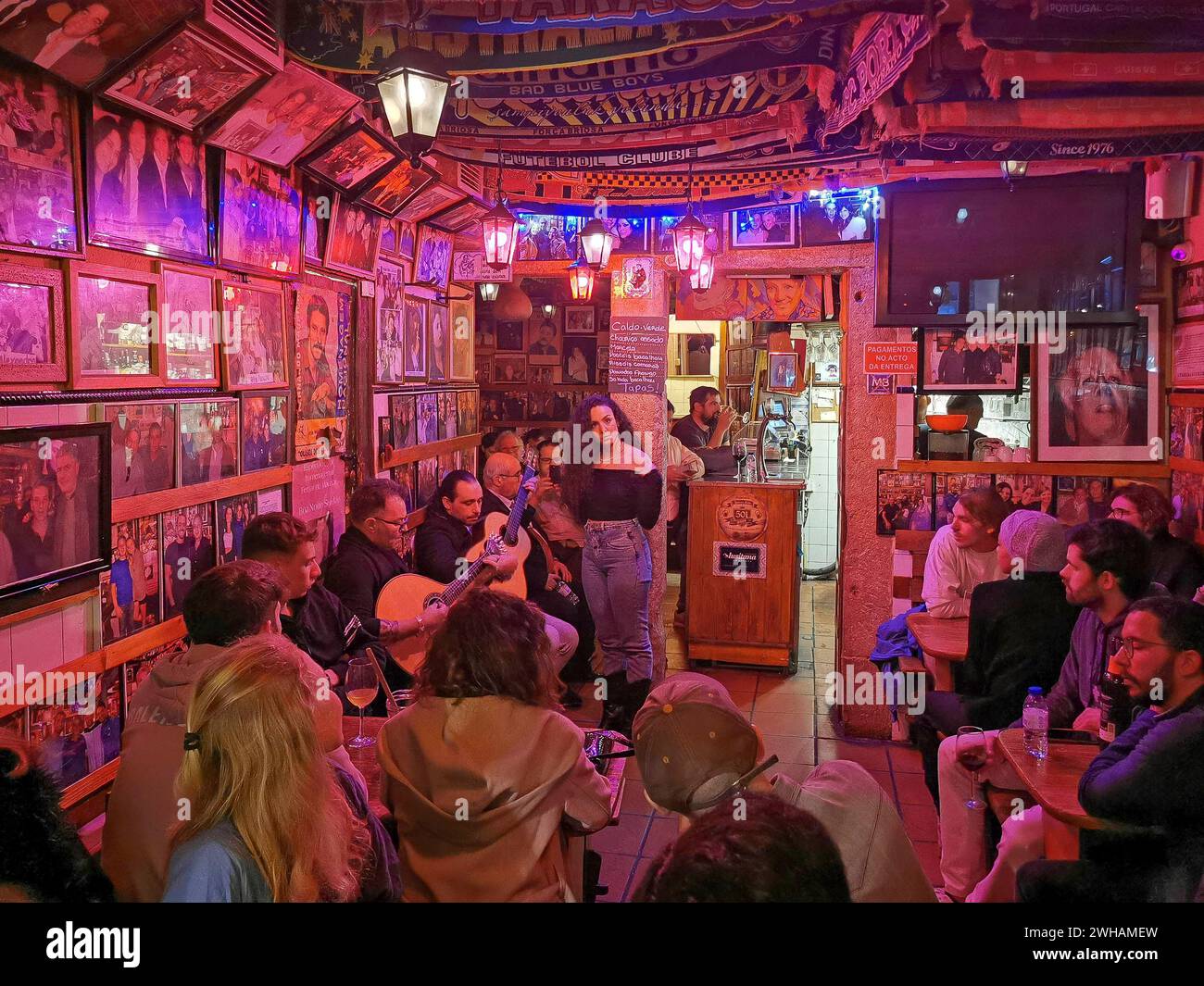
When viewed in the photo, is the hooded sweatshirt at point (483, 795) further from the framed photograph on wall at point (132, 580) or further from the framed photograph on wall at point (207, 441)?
the framed photograph on wall at point (207, 441)

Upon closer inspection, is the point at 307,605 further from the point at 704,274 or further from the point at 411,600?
the point at 704,274

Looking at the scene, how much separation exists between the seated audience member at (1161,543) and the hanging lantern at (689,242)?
2.96m

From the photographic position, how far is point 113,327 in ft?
11.6

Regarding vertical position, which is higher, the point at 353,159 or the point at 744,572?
the point at 353,159

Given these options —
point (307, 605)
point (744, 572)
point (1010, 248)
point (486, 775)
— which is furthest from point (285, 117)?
point (744, 572)

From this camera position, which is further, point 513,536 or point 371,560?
point 513,536

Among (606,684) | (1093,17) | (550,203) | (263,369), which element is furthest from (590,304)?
(1093,17)

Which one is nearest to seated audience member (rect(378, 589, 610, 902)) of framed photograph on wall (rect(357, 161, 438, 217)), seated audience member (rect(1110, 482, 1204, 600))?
framed photograph on wall (rect(357, 161, 438, 217))

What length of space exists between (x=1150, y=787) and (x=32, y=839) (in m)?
2.69

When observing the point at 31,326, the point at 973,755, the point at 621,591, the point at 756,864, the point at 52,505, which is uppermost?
the point at 31,326
